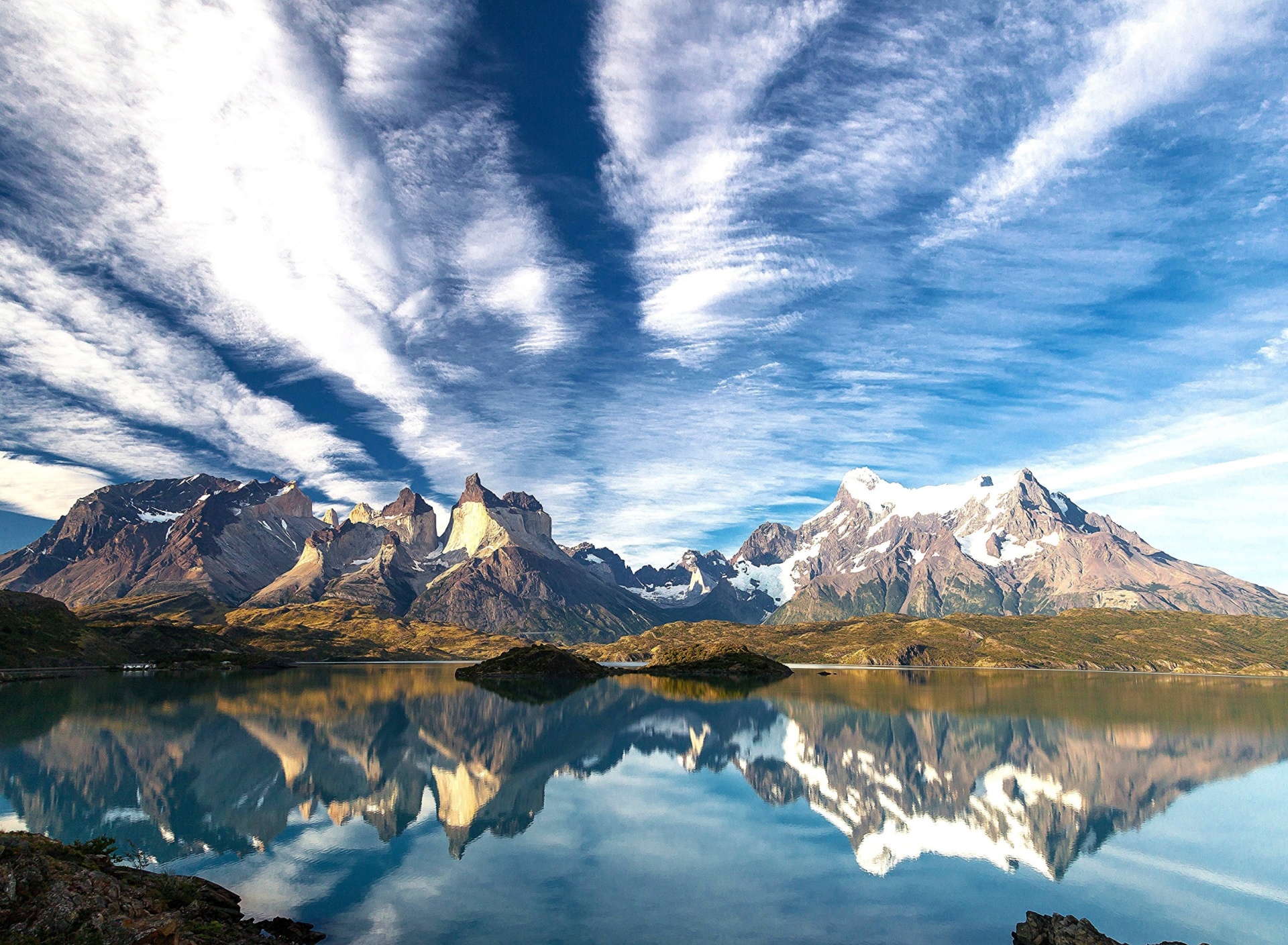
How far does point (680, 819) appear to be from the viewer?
5547cm

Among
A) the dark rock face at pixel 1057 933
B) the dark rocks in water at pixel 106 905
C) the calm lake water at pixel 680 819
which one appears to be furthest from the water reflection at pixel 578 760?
the dark rock face at pixel 1057 933

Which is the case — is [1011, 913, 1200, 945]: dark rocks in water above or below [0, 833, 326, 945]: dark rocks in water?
above

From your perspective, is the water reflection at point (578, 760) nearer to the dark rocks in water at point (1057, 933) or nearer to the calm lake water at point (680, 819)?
the calm lake water at point (680, 819)

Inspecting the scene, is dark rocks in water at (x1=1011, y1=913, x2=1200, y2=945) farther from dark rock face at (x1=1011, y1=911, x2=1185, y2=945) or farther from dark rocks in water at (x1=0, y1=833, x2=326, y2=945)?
dark rocks in water at (x1=0, y1=833, x2=326, y2=945)

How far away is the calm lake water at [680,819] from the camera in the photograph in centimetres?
3547

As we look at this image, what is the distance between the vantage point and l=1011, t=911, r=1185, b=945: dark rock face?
98.9 ft

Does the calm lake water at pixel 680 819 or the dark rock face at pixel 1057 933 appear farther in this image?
the calm lake water at pixel 680 819

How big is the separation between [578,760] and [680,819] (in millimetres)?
27663

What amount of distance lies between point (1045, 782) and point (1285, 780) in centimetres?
3048

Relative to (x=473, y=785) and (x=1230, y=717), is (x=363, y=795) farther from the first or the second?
(x=1230, y=717)

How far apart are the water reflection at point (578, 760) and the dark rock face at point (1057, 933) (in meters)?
11.3

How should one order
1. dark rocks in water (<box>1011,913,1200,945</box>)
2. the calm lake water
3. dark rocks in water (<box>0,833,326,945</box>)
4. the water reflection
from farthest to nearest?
the water reflection → the calm lake water → dark rocks in water (<box>1011,913,1200,945</box>) → dark rocks in water (<box>0,833,326,945</box>)

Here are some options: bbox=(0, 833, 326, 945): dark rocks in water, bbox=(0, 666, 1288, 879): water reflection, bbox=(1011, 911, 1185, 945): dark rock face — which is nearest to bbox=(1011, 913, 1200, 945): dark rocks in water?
bbox=(1011, 911, 1185, 945): dark rock face

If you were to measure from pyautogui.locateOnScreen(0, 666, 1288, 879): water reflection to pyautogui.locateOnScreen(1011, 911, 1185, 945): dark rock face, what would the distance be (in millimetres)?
11308
